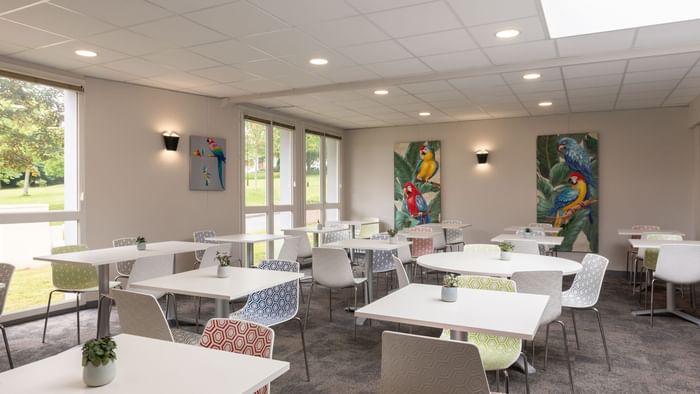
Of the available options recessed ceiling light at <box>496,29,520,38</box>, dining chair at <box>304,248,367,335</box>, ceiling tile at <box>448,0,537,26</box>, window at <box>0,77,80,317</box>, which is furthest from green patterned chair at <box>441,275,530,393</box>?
window at <box>0,77,80,317</box>

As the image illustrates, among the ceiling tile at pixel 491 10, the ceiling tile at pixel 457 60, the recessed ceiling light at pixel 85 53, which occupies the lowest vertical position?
the ceiling tile at pixel 491 10

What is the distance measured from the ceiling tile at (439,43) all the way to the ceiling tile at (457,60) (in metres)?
0.15

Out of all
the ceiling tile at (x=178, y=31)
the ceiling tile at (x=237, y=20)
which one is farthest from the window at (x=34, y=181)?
the ceiling tile at (x=237, y=20)

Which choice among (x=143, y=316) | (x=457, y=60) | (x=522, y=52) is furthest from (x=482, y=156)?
(x=143, y=316)

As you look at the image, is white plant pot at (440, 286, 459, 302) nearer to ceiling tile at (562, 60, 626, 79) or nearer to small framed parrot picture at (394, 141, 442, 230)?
ceiling tile at (562, 60, 626, 79)

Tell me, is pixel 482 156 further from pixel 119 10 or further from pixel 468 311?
pixel 468 311

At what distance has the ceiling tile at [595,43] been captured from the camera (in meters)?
4.54

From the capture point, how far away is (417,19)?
4055 millimetres

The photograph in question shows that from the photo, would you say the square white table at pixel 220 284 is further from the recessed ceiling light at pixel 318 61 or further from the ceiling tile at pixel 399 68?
the ceiling tile at pixel 399 68

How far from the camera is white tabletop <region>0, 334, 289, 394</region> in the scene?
1.55 meters

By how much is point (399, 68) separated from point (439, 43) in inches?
39.9

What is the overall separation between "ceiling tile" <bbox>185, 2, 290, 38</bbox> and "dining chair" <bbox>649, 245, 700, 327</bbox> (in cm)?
443

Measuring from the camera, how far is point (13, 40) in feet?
14.8

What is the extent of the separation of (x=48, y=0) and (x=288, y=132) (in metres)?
5.78
